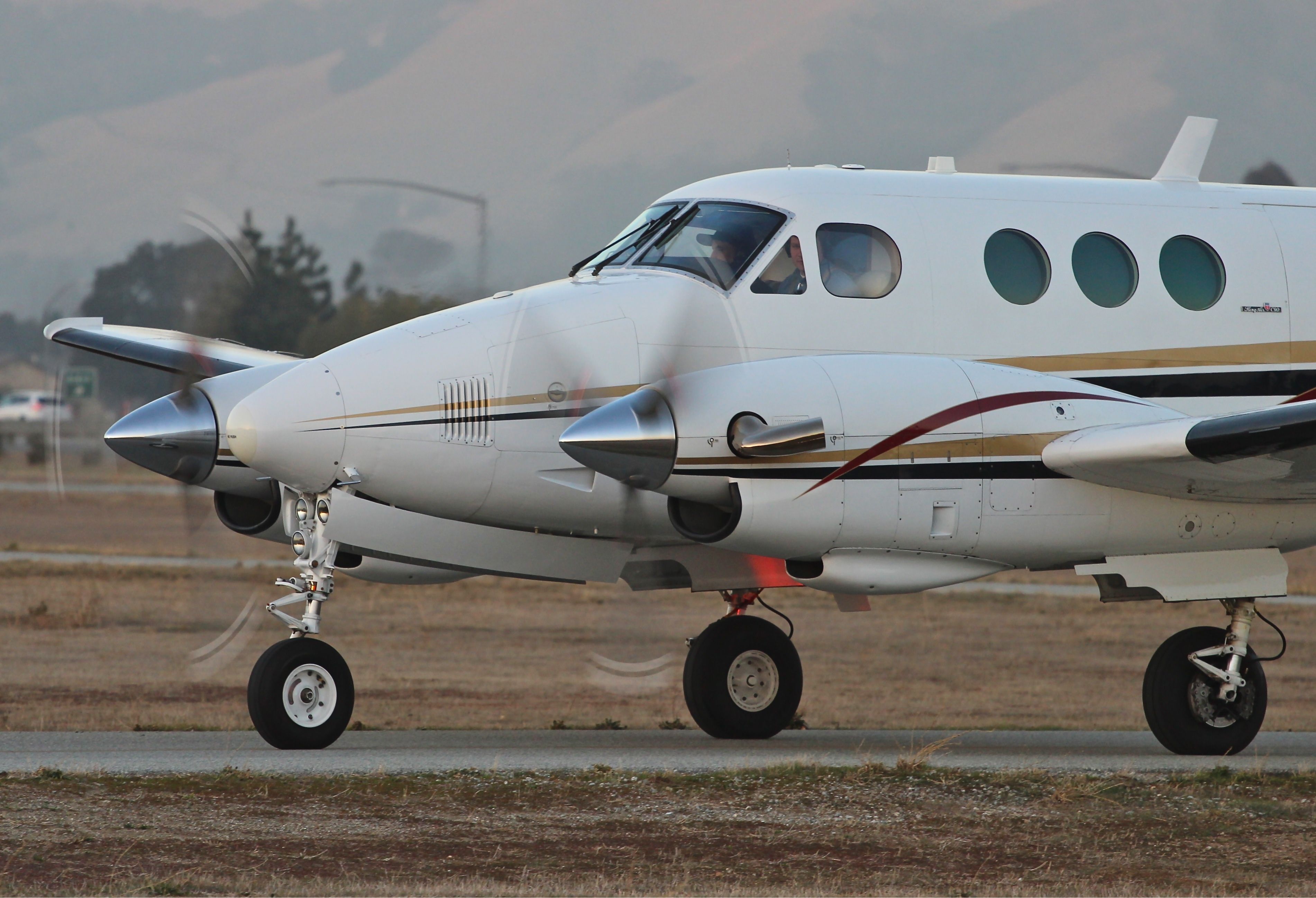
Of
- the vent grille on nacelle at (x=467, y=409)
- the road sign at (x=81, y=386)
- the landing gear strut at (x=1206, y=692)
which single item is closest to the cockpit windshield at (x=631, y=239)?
the vent grille on nacelle at (x=467, y=409)

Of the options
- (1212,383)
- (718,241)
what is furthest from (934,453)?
(1212,383)

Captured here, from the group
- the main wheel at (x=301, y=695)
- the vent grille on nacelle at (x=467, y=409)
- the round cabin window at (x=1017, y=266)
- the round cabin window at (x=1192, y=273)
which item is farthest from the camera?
the round cabin window at (x=1192, y=273)

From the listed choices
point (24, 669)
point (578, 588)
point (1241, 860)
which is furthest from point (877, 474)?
point (578, 588)

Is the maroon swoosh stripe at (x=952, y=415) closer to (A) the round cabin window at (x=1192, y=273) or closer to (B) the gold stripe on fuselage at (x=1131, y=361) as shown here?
(B) the gold stripe on fuselage at (x=1131, y=361)

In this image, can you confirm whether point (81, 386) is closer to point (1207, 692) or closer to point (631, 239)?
point (631, 239)

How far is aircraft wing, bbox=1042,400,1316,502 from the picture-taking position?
11.8m

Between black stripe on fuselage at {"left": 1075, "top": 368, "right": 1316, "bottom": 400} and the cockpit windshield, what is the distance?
12.4 feet

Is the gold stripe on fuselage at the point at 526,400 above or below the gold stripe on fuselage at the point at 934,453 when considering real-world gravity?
above

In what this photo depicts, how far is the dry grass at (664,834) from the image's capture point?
8.44 m

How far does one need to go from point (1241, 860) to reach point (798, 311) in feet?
17.9

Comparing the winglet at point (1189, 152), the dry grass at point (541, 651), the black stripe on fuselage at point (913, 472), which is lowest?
the dry grass at point (541, 651)

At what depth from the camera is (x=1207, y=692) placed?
45.9 ft

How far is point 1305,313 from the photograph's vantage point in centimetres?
1434

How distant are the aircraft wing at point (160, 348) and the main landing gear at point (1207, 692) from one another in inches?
336
